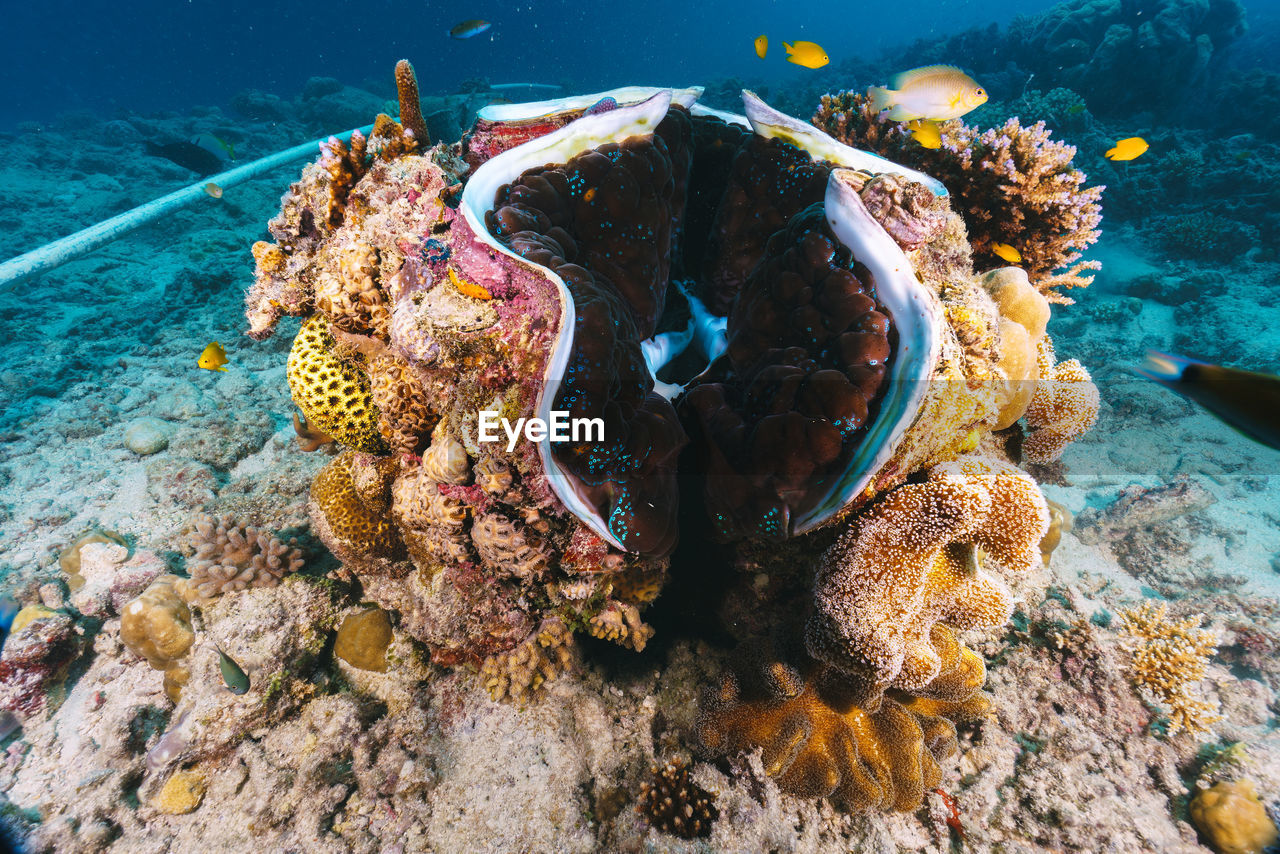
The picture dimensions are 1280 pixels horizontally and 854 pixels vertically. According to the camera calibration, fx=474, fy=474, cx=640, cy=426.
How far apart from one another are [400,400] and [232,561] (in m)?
1.94

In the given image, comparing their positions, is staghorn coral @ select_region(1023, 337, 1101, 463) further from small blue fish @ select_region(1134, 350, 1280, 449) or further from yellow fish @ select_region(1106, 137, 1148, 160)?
yellow fish @ select_region(1106, 137, 1148, 160)

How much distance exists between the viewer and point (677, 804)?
7.62 feet

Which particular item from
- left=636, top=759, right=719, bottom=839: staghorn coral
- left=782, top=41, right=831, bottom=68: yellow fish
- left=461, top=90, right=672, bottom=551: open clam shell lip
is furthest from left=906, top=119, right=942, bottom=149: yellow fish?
left=636, top=759, right=719, bottom=839: staghorn coral

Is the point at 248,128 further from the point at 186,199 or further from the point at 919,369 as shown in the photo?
the point at 919,369

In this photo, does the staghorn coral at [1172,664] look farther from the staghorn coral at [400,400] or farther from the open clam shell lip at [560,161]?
the staghorn coral at [400,400]

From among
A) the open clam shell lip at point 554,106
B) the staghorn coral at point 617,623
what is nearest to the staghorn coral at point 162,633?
the staghorn coral at point 617,623

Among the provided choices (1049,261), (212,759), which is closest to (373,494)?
(212,759)

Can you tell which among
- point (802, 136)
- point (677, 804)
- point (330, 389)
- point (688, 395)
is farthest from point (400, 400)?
point (802, 136)

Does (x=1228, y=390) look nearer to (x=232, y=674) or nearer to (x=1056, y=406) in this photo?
(x=1056, y=406)

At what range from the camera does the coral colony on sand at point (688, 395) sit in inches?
69.1

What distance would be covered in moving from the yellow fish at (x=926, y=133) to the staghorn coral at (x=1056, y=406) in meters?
1.36

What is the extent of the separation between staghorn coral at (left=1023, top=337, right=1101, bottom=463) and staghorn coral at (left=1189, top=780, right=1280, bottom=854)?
5.77 feet

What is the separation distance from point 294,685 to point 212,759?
1.51 feet

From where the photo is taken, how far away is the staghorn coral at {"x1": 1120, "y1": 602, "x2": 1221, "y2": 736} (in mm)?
2569
